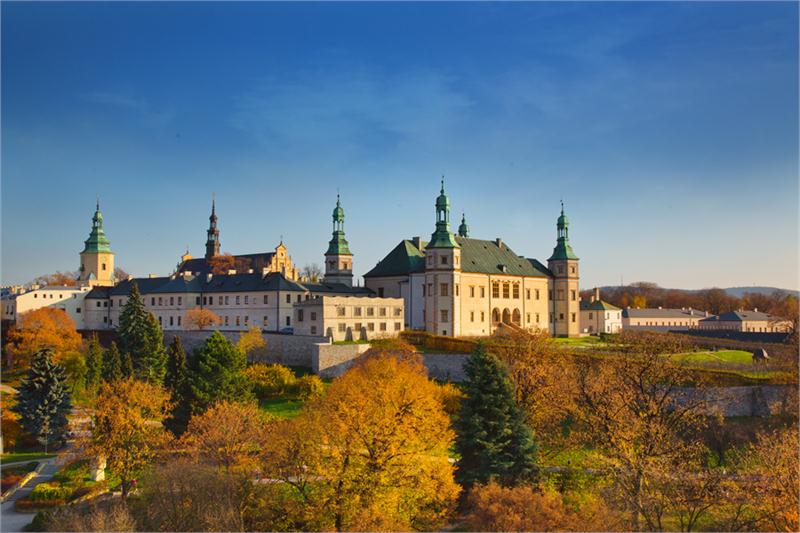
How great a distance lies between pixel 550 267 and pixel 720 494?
47.6 metres

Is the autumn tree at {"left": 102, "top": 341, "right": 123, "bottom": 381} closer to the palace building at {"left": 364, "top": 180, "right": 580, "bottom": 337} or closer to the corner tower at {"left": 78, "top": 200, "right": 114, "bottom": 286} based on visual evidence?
the palace building at {"left": 364, "top": 180, "right": 580, "bottom": 337}

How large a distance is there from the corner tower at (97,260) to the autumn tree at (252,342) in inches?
1452

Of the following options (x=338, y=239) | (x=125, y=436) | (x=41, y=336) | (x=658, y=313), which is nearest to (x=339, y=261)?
(x=338, y=239)

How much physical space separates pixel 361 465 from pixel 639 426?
11288mm

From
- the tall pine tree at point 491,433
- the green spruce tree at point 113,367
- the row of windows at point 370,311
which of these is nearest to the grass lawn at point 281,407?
the green spruce tree at point 113,367

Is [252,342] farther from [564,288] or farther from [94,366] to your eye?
[564,288]

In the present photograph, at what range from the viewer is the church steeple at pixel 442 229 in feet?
194

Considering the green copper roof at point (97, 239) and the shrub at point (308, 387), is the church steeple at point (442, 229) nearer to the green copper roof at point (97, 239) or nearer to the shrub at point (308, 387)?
the shrub at point (308, 387)

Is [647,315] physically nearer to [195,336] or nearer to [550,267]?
[550,267]

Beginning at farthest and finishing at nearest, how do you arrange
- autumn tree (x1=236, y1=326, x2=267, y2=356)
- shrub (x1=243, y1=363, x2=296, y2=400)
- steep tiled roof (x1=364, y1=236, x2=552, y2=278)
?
steep tiled roof (x1=364, y1=236, x2=552, y2=278)
autumn tree (x1=236, y1=326, x2=267, y2=356)
shrub (x1=243, y1=363, x2=296, y2=400)

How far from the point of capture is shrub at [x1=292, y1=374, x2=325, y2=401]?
148 feet

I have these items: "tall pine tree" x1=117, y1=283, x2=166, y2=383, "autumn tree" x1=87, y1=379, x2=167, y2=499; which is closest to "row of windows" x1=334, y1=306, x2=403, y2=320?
"tall pine tree" x1=117, y1=283, x2=166, y2=383

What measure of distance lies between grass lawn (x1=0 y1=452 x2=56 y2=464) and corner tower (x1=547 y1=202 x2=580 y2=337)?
47.2m

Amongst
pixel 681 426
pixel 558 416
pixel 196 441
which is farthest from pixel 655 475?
pixel 196 441
